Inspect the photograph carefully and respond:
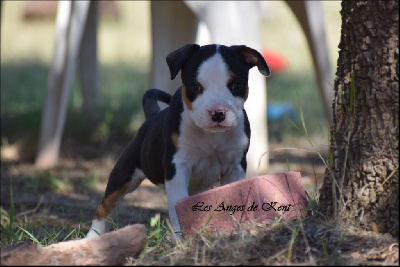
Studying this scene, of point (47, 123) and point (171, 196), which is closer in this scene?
point (171, 196)

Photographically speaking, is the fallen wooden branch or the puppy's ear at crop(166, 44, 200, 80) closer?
the fallen wooden branch

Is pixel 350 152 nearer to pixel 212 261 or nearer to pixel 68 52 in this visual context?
pixel 212 261

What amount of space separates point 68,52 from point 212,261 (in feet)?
12.5

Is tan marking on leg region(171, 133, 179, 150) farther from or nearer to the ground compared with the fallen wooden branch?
farther from the ground

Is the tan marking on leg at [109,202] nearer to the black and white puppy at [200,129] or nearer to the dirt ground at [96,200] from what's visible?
the black and white puppy at [200,129]

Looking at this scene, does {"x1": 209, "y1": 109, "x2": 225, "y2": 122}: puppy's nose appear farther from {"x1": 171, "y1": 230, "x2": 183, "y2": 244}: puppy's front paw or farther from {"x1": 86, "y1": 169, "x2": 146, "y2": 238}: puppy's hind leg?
{"x1": 86, "y1": 169, "x2": 146, "y2": 238}: puppy's hind leg

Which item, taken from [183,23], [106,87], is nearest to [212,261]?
[183,23]

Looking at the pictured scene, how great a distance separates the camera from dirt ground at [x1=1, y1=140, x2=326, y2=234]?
444 cm

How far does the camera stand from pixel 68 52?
233 inches

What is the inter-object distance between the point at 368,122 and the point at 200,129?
3.05ft

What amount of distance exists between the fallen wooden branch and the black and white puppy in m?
0.65

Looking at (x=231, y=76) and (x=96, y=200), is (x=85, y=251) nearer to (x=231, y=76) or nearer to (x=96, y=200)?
(x=231, y=76)

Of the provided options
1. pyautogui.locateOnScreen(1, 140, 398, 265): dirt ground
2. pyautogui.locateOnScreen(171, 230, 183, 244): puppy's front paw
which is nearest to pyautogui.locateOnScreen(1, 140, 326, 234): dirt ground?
pyautogui.locateOnScreen(1, 140, 398, 265): dirt ground

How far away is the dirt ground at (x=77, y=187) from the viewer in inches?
175
